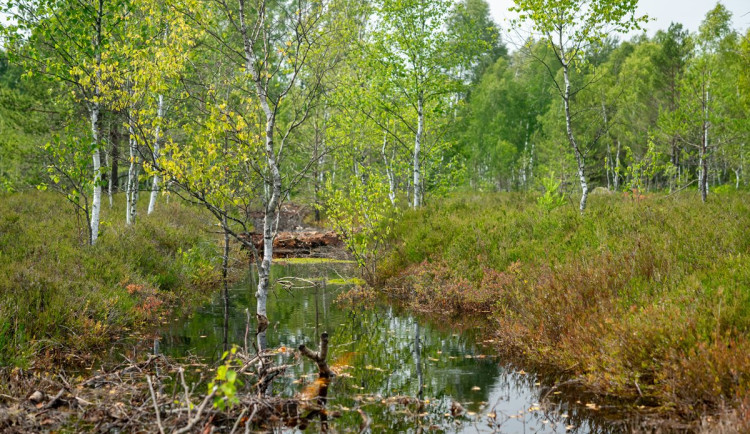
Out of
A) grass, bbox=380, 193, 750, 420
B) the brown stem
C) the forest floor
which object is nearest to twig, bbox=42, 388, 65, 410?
the forest floor

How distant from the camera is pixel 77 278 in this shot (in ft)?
35.4

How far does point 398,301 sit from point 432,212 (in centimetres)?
461

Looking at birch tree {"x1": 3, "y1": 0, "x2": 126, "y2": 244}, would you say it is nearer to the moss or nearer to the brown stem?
the brown stem

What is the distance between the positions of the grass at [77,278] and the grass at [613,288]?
644cm

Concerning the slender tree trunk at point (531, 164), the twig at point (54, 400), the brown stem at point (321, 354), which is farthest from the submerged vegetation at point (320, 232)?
the slender tree trunk at point (531, 164)

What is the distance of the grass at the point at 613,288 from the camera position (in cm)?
622

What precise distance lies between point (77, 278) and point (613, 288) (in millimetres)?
10460

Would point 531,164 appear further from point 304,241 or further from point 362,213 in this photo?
point 362,213

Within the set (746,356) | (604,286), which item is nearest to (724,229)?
(604,286)

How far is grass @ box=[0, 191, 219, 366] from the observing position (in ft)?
28.0

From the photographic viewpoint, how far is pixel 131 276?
12.4 metres

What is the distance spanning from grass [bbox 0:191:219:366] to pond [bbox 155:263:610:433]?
107 centimetres

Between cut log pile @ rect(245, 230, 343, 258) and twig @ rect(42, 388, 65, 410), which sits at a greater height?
cut log pile @ rect(245, 230, 343, 258)

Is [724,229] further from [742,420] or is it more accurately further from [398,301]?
[398,301]
